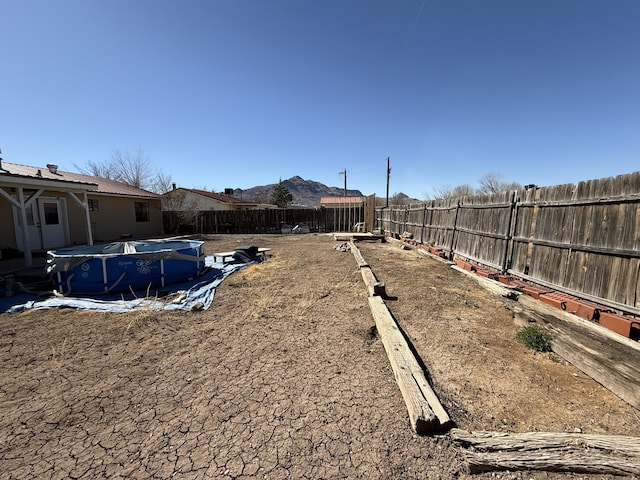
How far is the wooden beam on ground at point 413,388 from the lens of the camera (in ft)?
6.30

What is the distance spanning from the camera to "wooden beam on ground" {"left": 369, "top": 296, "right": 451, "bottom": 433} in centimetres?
192

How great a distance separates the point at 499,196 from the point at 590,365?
14.6 feet

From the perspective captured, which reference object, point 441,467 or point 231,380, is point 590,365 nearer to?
point 441,467

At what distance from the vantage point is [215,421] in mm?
2121

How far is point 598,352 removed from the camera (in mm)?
2523

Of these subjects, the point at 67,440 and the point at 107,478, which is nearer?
the point at 107,478

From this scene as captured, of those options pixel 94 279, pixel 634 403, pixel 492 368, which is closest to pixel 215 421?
pixel 492 368

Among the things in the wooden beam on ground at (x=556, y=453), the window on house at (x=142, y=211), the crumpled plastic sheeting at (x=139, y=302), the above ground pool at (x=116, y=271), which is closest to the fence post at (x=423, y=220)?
the crumpled plastic sheeting at (x=139, y=302)

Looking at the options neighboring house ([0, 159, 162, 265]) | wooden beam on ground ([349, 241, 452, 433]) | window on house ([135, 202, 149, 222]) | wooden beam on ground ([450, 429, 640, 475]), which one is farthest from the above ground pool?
window on house ([135, 202, 149, 222])

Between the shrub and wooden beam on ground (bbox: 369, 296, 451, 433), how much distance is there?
149 centimetres

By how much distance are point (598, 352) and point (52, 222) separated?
15124 millimetres

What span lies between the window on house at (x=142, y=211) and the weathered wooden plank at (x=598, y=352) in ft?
58.8

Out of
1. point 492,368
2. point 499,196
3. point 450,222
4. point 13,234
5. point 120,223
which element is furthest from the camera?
point 120,223

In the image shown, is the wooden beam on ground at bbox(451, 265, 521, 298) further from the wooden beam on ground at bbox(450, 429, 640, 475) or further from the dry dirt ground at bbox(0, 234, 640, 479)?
the wooden beam on ground at bbox(450, 429, 640, 475)
